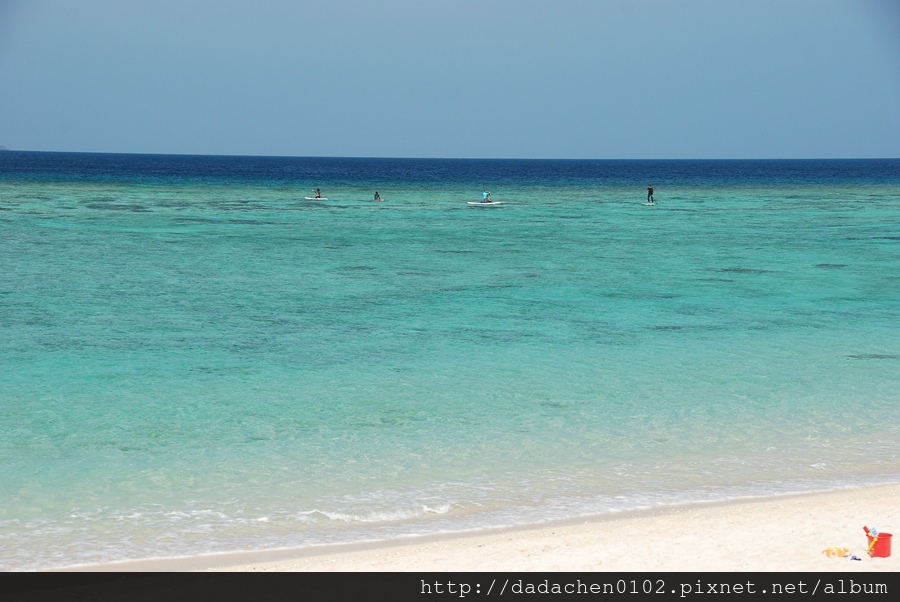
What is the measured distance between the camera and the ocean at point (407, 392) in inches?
319

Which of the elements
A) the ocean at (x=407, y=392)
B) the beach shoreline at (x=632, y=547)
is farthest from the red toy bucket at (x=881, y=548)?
the ocean at (x=407, y=392)

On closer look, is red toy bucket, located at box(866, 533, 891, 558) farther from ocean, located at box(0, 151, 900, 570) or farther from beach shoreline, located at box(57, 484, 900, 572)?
ocean, located at box(0, 151, 900, 570)

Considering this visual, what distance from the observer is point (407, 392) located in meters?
11.9

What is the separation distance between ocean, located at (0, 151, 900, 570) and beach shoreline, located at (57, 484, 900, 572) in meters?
0.26

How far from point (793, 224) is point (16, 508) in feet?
136

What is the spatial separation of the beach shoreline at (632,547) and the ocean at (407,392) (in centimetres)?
26

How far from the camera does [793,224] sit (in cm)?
4312

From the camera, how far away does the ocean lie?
26.6ft

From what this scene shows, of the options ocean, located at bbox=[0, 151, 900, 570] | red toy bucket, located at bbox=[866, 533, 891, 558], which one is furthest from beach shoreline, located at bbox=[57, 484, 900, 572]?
ocean, located at bbox=[0, 151, 900, 570]

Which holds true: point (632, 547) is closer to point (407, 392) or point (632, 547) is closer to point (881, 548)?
point (881, 548)

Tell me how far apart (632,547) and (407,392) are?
17.6 ft

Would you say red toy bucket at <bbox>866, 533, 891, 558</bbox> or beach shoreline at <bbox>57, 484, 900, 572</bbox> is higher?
red toy bucket at <bbox>866, 533, 891, 558</bbox>
